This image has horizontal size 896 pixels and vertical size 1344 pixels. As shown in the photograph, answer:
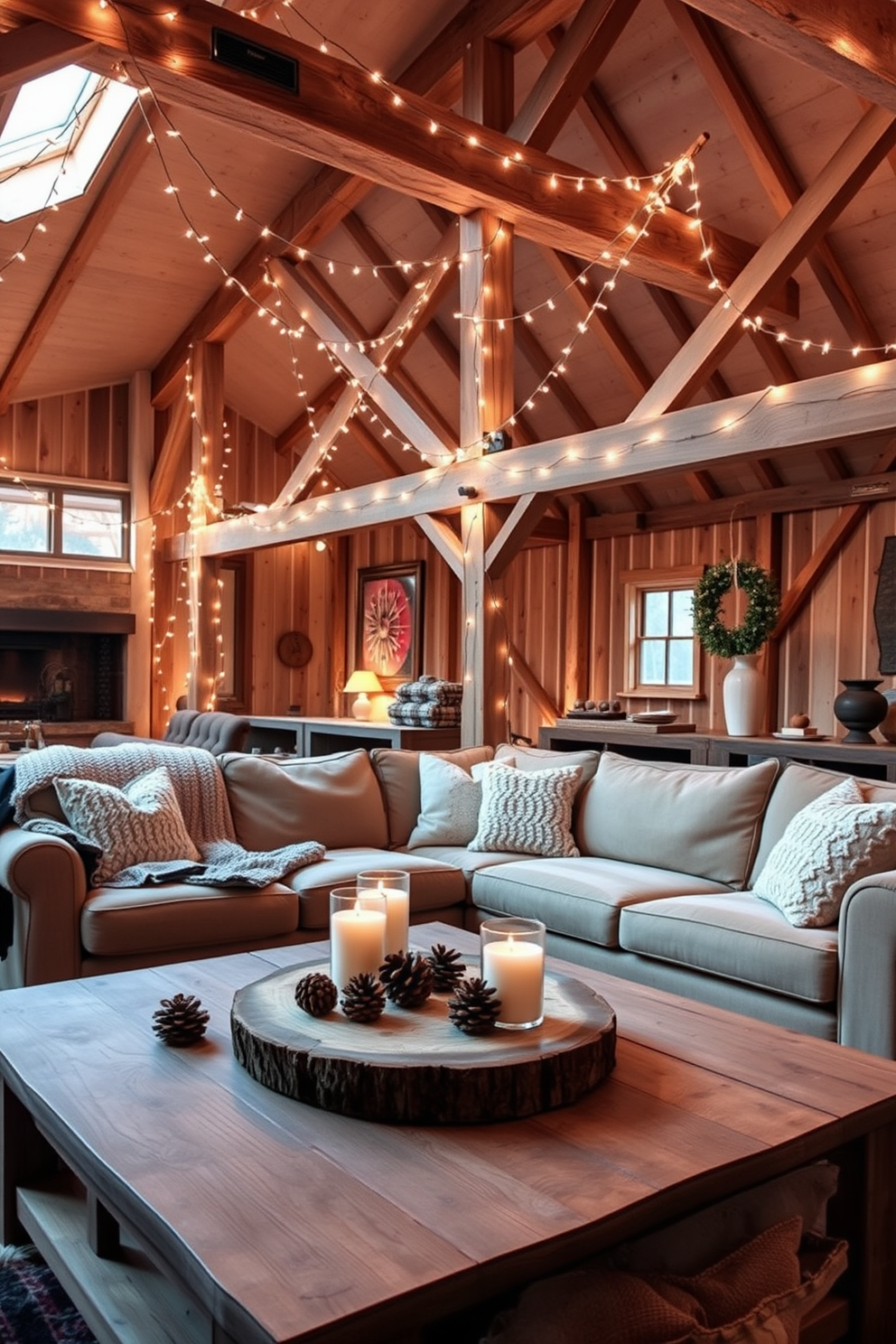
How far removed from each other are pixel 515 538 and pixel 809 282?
2.43 metres

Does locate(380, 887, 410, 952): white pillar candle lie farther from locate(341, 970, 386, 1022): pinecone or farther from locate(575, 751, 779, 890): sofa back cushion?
locate(575, 751, 779, 890): sofa back cushion

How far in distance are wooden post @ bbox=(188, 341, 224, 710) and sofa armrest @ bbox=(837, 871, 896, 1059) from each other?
588 cm

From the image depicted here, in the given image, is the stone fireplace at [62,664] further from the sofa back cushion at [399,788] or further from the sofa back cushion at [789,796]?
the sofa back cushion at [789,796]

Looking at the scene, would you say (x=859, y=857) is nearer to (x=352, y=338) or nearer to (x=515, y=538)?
(x=515, y=538)

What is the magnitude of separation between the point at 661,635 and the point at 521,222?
3340 mm

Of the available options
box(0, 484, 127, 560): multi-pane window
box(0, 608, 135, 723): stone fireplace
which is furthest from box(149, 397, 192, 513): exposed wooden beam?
box(0, 608, 135, 723): stone fireplace

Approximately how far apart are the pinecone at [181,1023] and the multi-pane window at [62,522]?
270 inches

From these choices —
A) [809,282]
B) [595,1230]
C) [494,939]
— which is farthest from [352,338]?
[595,1230]

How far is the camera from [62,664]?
8383 millimetres

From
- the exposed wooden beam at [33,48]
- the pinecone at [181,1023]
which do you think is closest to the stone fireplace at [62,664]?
the exposed wooden beam at [33,48]

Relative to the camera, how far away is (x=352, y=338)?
6.67 metres

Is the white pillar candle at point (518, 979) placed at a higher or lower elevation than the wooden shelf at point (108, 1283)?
higher

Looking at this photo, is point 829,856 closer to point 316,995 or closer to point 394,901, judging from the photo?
point 394,901

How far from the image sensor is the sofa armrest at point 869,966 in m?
2.58
